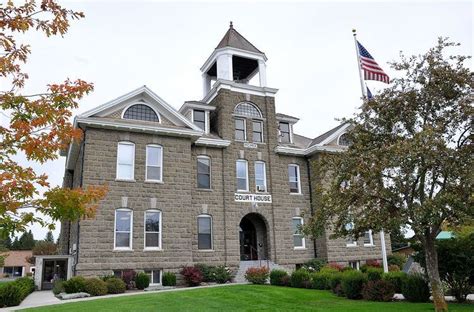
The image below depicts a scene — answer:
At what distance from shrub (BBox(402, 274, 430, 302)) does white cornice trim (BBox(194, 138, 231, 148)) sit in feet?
50.7

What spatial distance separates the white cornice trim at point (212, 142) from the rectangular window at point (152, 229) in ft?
17.8

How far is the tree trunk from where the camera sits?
12330 millimetres

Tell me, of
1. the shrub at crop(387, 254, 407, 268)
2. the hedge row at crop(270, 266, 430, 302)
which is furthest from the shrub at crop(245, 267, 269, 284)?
the shrub at crop(387, 254, 407, 268)

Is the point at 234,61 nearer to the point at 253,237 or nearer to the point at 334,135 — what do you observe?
the point at 334,135

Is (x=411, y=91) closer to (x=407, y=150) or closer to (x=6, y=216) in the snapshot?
(x=407, y=150)

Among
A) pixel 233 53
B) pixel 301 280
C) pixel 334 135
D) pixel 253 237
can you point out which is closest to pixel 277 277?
pixel 301 280

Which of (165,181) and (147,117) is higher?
(147,117)

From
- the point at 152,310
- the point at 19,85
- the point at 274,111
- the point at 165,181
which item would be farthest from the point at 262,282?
the point at 19,85

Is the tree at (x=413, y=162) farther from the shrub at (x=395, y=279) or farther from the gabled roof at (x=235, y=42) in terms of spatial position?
the gabled roof at (x=235, y=42)

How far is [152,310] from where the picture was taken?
534 inches

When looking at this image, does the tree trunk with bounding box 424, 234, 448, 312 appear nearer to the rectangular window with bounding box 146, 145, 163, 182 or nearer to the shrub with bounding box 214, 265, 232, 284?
the shrub with bounding box 214, 265, 232, 284

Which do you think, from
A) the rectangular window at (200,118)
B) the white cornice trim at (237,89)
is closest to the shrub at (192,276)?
the rectangular window at (200,118)

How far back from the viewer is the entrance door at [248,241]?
1163 inches

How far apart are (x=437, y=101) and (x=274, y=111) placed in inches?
731
